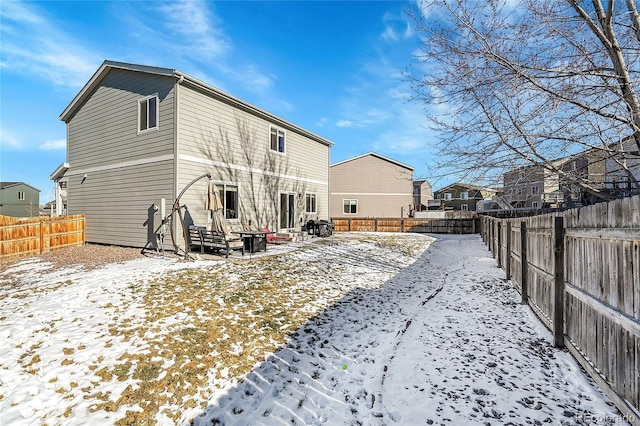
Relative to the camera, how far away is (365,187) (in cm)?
2761

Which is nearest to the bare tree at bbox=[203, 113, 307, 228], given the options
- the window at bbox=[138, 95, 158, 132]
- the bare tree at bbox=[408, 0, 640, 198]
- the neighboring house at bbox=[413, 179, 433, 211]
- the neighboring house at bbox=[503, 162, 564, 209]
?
the window at bbox=[138, 95, 158, 132]

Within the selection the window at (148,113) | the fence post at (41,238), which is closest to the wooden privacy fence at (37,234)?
the fence post at (41,238)

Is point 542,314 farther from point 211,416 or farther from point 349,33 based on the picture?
point 349,33

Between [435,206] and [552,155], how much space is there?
4178cm

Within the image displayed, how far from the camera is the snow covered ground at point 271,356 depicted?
8.95ft

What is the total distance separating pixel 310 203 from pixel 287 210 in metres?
2.26

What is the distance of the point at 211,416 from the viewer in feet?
9.02

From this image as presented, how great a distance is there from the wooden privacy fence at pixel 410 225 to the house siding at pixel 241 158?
6515mm

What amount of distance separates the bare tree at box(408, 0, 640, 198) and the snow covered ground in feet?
9.65

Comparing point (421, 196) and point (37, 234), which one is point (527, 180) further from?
point (421, 196)

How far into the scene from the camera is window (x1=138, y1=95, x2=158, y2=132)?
10406 mm

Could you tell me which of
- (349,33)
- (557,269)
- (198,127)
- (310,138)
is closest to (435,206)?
(310,138)

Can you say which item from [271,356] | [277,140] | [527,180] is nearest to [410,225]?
[277,140]

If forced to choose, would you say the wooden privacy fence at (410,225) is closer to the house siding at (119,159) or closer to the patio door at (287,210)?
the patio door at (287,210)
